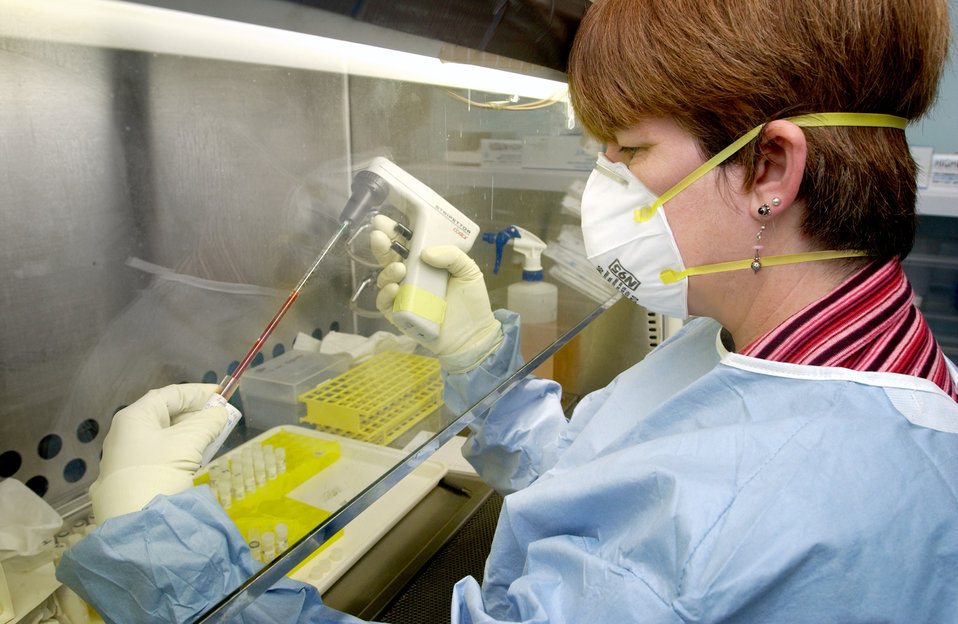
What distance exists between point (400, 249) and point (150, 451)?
21.2 inches

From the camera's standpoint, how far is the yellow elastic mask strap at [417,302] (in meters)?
1.08

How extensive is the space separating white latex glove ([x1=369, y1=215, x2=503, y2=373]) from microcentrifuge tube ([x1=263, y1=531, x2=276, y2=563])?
1.56 feet

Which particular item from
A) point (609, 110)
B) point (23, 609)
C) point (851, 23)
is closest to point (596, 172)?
point (609, 110)

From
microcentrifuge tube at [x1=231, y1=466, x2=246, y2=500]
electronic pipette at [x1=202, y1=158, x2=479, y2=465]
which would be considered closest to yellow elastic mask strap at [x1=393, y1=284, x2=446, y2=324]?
electronic pipette at [x1=202, y1=158, x2=479, y2=465]

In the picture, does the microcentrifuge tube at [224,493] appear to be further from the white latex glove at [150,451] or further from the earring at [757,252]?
the earring at [757,252]

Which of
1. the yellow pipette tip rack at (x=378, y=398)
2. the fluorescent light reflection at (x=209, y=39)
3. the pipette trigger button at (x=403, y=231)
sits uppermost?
the fluorescent light reflection at (x=209, y=39)

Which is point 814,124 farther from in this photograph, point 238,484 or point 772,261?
point 238,484

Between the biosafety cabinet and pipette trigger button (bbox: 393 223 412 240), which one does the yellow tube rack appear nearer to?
the biosafety cabinet

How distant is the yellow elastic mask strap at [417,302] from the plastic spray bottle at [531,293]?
1.05ft

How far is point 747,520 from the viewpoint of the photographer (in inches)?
23.0

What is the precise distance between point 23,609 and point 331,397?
458 mm

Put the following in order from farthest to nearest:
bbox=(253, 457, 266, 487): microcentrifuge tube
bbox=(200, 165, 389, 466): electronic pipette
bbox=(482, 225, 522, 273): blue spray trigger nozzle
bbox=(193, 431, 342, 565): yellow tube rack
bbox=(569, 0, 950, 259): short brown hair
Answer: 1. bbox=(482, 225, 522, 273): blue spray trigger nozzle
2. bbox=(200, 165, 389, 466): electronic pipette
3. bbox=(253, 457, 266, 487): microcentrifuge tube
4. bbox=(193, 431, 342, 565): yellow tube rack
5. bbox=(569, 0, 950, 259): short brown hair

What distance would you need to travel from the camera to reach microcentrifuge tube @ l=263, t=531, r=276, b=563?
697 mm

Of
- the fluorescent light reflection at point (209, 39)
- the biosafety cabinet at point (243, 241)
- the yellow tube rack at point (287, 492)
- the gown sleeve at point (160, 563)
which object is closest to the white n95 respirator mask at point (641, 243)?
the biosafety cabinet at point (243, 241)
